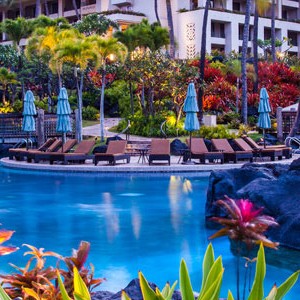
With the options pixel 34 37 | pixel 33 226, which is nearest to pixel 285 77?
pixel 34 37

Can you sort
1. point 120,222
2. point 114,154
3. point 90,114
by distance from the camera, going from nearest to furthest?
point 120,222 < point 114,154 < point 90,114

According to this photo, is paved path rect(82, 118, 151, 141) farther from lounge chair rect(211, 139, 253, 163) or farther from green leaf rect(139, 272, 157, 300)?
green leaf rect(139, 272, 157, 300)

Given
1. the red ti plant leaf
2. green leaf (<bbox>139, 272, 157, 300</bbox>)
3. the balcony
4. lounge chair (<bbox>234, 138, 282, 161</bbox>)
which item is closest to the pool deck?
lounge chair (<bbox>234, 138, 282, 161</bbox>)

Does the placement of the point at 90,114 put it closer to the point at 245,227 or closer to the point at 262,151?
the point at 262,151

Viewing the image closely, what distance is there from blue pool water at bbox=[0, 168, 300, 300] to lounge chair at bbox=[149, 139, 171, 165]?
1.10 metres

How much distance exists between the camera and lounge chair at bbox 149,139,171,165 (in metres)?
17.6

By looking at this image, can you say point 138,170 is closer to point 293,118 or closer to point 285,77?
point 293,118

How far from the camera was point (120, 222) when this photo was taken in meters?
10.1

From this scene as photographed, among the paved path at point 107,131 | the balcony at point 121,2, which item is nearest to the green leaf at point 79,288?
the paved path at point 107,131

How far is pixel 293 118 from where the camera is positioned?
81.2 ft

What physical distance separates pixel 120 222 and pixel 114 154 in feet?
26.1

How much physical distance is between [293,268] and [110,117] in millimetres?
28311

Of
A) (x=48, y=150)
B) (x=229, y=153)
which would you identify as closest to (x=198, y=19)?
(x=48, y=150)

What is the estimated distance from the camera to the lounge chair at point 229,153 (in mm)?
18062
